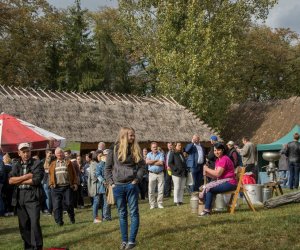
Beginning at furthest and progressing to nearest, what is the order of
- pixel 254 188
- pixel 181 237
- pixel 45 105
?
pixel 45 105, pixel 254 188, pixel 181 237

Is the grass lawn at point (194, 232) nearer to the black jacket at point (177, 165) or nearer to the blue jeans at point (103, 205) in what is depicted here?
the blue jeans at point (103, 205)

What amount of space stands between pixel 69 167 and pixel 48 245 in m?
3.00

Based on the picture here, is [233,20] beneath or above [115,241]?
above

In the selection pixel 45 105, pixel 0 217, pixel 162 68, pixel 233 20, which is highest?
pixel 233 20

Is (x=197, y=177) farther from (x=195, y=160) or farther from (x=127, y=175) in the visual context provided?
(x=127, y=175)

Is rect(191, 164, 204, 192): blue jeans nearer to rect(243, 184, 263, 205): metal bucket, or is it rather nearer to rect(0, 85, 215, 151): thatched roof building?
rect(243, 184, 263, 205): metal bucket

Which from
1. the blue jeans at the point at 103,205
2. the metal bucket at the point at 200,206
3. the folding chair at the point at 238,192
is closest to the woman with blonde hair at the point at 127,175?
the metal bucket at the point at 200,206

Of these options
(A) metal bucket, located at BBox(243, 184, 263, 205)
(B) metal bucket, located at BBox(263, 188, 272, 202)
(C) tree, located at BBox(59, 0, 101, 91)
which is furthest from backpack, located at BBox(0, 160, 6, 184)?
(C) tree, located at BBox(59, 0, 101, 91)

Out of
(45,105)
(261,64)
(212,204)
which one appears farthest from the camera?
(261,64)

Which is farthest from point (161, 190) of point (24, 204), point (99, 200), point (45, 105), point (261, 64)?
point (261, 64)

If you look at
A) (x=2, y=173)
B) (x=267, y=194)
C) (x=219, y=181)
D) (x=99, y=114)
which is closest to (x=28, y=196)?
(x=219, y=181)

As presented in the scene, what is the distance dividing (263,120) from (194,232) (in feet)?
106

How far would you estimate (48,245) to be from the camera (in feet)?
36.9

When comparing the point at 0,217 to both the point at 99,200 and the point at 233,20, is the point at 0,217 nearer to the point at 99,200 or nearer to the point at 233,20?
the point at 99,200
